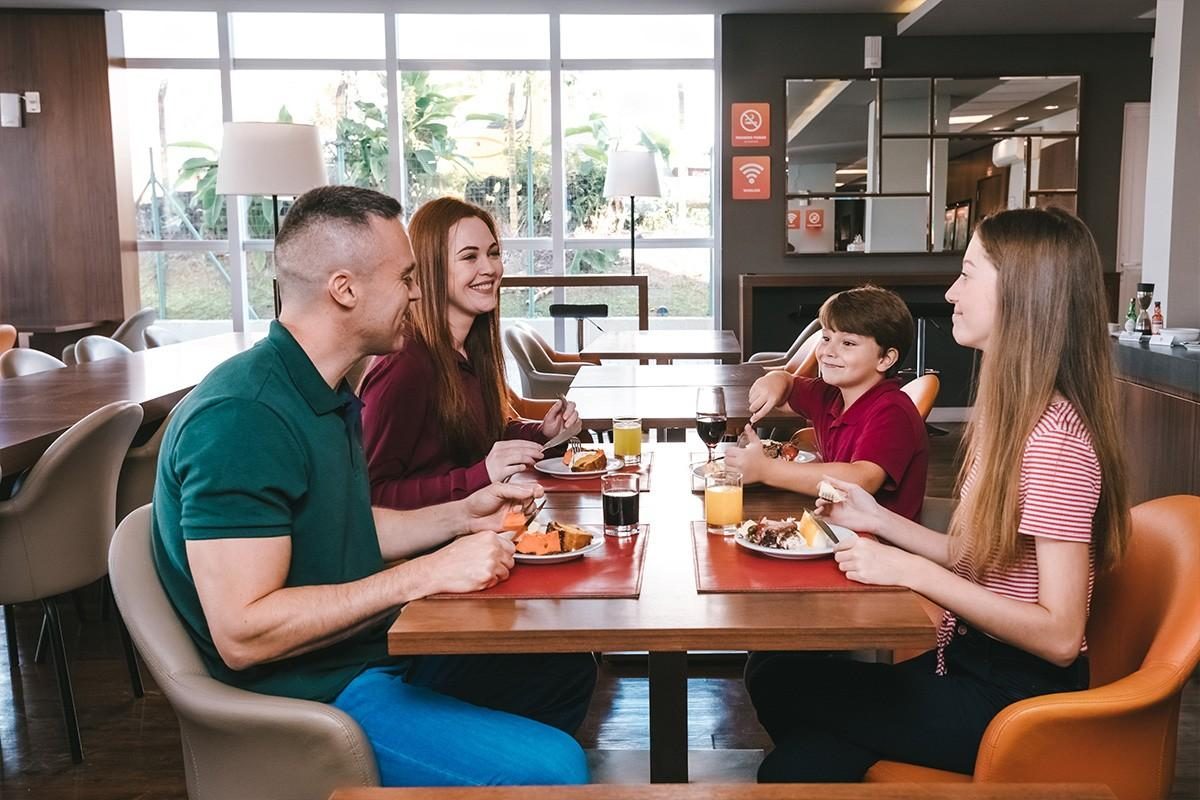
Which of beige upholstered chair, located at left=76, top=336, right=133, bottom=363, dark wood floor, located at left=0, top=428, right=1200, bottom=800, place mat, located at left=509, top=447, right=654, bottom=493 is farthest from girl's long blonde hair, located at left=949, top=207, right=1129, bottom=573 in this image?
beige upholstered chair, located at left=76, top=336, right=133, bottom=363

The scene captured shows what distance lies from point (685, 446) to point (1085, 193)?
21.6ft

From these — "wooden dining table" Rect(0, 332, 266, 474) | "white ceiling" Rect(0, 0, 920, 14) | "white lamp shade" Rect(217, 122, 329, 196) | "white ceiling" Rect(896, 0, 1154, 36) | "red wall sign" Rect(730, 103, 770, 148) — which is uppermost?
"white ceiling" Rect(0, 0, 920, 14)

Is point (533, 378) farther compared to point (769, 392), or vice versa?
point (533, 378)

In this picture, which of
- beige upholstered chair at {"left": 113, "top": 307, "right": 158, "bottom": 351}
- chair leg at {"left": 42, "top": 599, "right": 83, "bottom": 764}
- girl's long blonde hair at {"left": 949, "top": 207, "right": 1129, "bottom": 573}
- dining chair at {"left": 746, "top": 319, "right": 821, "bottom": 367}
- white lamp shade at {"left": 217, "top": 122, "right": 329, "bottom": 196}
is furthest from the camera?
beige upholstered chair at {"left": 113, "top": 307, "right": 158, "bottom": 351}

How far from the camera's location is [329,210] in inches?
65.0

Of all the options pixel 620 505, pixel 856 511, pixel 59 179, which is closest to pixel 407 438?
pixel 620 505

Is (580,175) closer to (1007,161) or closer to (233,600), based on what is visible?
(1007,161)

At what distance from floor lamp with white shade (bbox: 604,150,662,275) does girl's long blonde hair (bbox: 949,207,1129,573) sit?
6.10 m

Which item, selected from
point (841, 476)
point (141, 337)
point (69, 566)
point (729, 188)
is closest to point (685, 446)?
point (841, 476)

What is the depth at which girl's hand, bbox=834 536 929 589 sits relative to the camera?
1.54 meters

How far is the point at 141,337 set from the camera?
6812mm

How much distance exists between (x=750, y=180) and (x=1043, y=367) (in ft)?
22.6

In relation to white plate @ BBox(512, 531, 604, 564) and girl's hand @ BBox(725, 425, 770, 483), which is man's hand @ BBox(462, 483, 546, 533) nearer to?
white plate @ BBox(512, 531, 604, 564)

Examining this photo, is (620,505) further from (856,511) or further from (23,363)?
(23,363)
